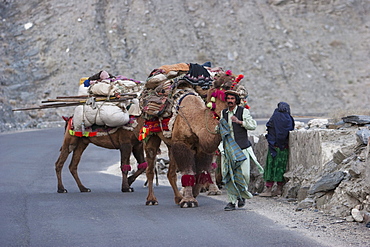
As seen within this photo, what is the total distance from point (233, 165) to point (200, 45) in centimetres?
3854

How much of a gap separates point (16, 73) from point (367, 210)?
39362 mm

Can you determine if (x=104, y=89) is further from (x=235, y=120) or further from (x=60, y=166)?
(x=235, y=120)

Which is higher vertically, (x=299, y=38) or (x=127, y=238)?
(x=299, y=38)

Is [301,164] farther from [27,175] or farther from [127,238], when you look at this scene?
[27,175]

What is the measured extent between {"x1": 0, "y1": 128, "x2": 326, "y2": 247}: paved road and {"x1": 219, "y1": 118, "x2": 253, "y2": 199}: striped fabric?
31cm

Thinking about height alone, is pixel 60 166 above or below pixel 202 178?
below

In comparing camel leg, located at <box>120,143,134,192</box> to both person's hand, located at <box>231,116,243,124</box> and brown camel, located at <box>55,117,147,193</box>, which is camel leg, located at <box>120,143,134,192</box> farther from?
person's hand, located at <box>231,116,243,124</box>

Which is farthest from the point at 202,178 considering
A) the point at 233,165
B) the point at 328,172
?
the point at 328,172

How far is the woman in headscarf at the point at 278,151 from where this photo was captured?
1150cm

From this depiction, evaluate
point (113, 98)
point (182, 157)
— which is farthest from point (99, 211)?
point (113, 98)

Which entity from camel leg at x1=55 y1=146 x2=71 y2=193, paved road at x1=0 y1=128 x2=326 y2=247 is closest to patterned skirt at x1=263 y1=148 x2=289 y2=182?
paved road at x1=0 y1=128 x2=326 y2=247

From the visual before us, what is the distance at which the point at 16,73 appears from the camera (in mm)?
44906

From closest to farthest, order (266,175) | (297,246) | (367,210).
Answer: (297,246) → (367,210) → (266,175)

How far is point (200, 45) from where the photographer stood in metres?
47.7
